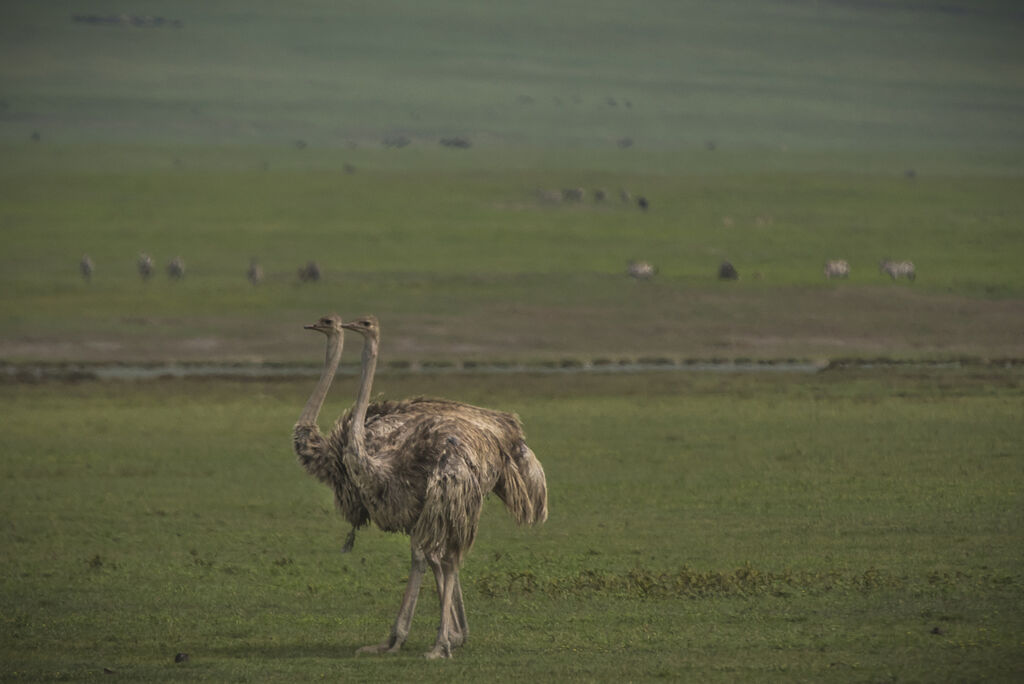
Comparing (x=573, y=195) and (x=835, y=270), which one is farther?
(x=573, y=195)

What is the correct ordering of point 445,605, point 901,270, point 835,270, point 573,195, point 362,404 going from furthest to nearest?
point 573,195 < point 901,270 < point 835,270 < point 445,605 < point 362,404

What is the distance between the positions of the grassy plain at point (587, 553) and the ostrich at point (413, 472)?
19.4 inches

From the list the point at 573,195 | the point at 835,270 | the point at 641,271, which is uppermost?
the point at 573,195

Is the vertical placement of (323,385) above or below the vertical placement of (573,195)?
below

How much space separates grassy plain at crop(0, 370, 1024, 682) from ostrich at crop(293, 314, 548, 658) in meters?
0.49

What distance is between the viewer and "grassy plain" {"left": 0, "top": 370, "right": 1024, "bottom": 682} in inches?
382

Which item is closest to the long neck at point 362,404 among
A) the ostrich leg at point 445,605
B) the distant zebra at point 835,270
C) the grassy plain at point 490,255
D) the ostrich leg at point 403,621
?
the ostrich leg at point 403,621

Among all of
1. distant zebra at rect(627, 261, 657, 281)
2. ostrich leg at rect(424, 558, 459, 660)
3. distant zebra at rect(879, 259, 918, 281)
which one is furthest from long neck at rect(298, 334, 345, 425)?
distant zebra at rect(879, 259, 918, 281)

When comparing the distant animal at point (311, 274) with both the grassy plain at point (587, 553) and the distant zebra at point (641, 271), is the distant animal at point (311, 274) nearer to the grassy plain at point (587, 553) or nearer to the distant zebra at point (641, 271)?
the distant zebra at point (641, 271)

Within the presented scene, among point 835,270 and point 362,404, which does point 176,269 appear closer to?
point 835,270

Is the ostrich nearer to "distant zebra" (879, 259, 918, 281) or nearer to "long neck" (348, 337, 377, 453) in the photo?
"long neck" (348, 337, 377, 453)

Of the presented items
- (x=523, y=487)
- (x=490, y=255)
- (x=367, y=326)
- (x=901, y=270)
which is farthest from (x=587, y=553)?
(x=490, y=255)

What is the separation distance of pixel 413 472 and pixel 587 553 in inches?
144

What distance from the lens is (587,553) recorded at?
13109 mm
